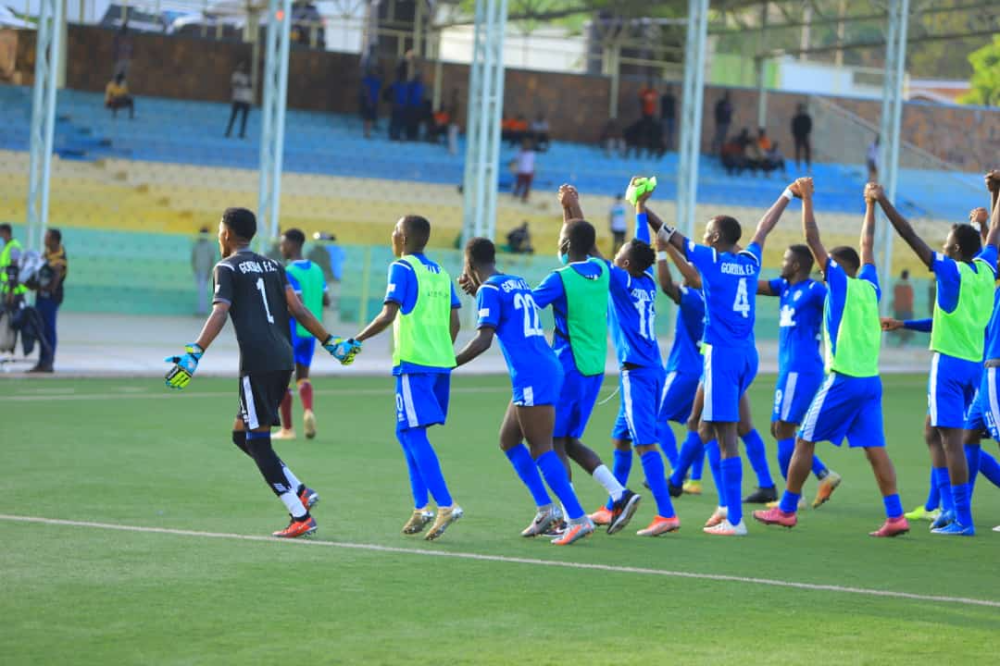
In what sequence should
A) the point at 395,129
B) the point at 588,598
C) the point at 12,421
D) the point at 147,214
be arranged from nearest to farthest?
the point at 588,598 → the point at 12,421 → the point at 147,214 → the point at 395,129

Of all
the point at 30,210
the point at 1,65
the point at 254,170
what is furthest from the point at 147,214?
the point at 30,210

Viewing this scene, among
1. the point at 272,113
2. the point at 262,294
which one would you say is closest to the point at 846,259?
the point at 262,294

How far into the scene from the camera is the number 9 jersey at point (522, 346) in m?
9.52

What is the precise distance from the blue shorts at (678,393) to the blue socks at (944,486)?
208 centimetres

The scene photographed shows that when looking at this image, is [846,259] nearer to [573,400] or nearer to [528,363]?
[573,400]

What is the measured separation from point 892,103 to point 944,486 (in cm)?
2411

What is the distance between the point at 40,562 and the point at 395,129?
34511mm

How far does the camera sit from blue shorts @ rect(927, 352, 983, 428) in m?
10.5

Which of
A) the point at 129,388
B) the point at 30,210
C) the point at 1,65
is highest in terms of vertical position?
the point at 1,65

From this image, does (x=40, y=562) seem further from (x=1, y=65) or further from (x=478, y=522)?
(x=1, y=65)

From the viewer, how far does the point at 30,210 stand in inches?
1041

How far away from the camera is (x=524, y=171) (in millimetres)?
41438

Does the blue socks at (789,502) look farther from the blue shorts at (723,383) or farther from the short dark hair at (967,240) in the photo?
the short dark hair at (967,240)

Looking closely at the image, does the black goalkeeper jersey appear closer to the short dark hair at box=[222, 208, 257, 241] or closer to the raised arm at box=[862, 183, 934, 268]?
the short dark hair at box=[222, 208, 257, 241]
